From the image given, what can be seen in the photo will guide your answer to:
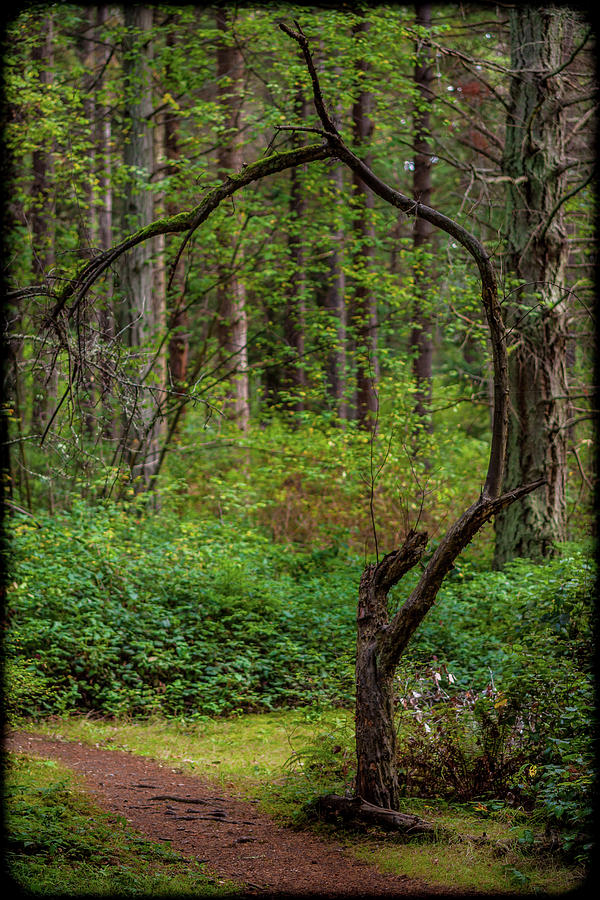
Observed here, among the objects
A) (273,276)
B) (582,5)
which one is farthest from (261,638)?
(582,5)

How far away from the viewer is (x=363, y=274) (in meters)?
13.6

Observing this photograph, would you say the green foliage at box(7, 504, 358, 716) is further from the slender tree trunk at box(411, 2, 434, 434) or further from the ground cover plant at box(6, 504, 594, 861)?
the slender tree trunk at box(411, 2, 434, 434)

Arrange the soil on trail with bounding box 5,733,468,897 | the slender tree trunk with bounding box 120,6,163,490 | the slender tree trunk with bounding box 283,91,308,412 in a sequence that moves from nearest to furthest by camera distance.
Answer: the soil on trail with bounding box 5,733,468,897
the slender tree trunk with bounding box 120,6,163,490
the slender tree trunk with bounding box 283,91,308,412

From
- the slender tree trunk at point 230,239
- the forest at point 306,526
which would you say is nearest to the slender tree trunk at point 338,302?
the forest at point 306,526

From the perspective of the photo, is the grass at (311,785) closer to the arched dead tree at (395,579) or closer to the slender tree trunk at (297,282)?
the arched dead tree at (395,579)

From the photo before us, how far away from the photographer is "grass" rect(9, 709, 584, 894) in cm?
446

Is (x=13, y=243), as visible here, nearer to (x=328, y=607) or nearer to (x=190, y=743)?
(x=328, y=607)

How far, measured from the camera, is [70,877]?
4164mm

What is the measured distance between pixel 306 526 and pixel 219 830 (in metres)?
8.73

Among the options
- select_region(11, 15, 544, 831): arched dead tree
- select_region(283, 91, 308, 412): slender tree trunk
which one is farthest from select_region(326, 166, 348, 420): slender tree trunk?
select_region(11, 15, 544, 831): arched dead tree

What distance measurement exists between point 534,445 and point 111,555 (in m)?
5.98

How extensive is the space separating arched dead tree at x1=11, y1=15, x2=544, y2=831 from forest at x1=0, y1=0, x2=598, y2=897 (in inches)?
0.8

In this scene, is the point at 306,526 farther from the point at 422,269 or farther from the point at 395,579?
the point at 395,579

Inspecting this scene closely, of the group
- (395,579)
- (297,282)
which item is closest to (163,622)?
(395,579)
